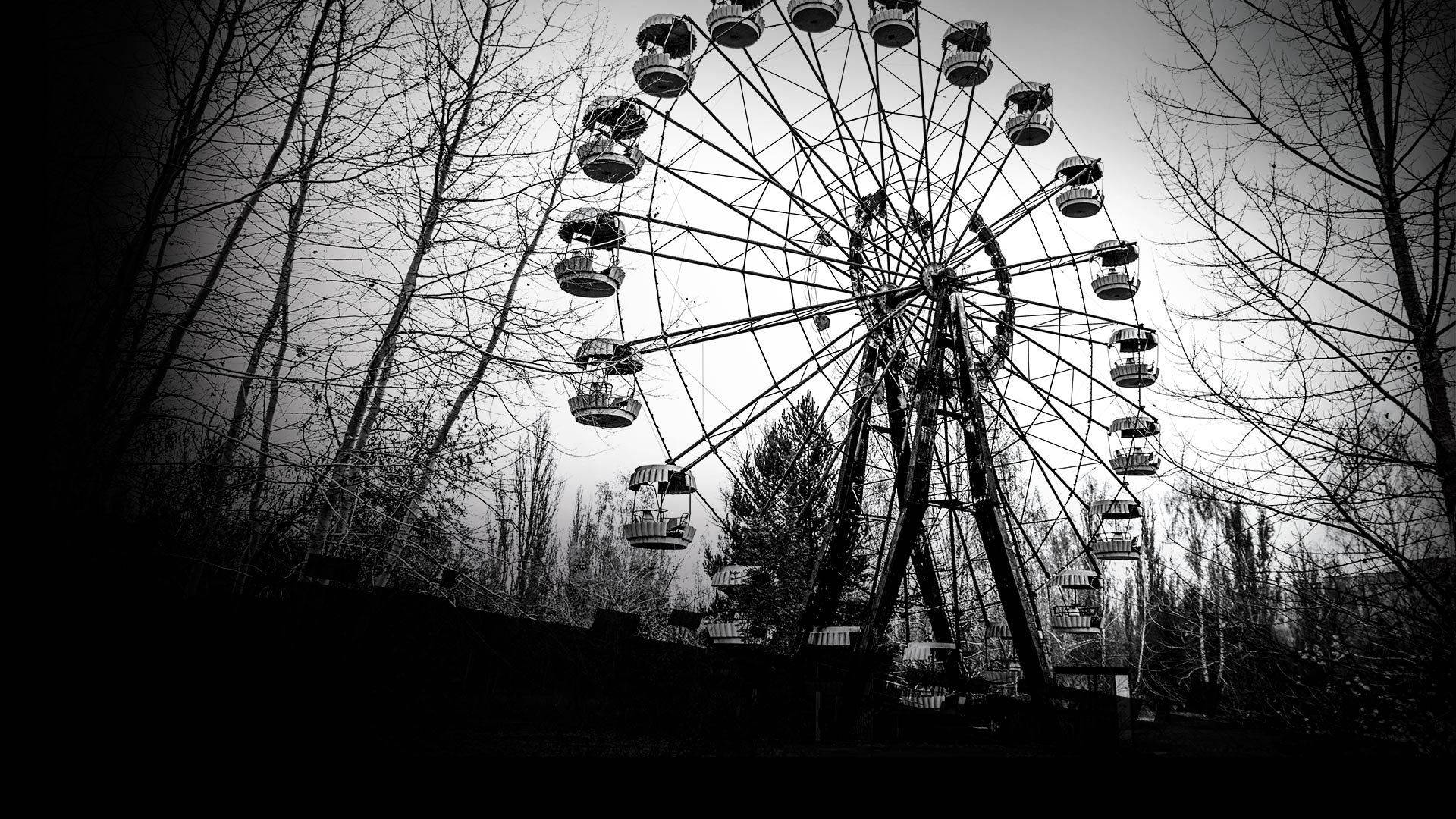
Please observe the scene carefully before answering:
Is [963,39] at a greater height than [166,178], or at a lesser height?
greater

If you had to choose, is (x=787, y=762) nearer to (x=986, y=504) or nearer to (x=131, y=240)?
(x=131, y=240)

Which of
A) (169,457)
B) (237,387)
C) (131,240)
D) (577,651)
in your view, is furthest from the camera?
(577,651)

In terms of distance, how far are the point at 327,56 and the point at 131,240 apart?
4.98ft

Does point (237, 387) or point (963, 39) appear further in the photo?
point (963, 39)

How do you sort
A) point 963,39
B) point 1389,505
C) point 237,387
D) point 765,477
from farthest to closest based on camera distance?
point 765,477
point 963,39
point 1389,505
point 237,387

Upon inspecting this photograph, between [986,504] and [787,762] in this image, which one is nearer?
[787,762]

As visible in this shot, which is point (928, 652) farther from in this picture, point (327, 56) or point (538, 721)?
point (327, 56)

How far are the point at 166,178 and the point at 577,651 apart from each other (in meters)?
4.92

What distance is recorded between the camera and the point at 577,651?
668cm

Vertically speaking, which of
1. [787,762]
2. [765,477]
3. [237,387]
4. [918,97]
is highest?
[918,97]

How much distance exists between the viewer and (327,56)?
355 cm

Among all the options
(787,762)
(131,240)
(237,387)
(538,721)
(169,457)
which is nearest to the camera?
(787,762)

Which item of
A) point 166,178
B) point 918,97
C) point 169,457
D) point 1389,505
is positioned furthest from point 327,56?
point 918,97

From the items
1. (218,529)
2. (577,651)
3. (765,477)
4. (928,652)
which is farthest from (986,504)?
(765,477)
